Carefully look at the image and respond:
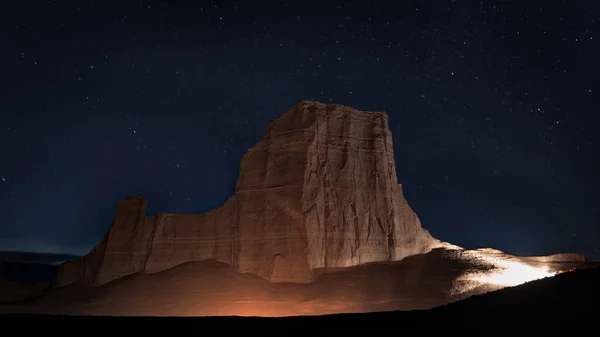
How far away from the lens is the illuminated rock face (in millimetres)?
43656

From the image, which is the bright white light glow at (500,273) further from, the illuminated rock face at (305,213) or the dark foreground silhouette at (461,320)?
the dark foreground silhouette at (461,320)

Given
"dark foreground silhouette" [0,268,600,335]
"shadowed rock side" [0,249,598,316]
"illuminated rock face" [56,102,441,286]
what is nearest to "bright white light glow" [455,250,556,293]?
"shadowed rock side" [0,249,598,316]

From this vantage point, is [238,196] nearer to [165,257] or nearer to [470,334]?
[165,257]

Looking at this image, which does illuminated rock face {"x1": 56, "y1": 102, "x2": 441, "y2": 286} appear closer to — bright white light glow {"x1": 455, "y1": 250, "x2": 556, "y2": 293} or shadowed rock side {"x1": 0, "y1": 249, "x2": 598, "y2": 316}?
shadowed rock side {"x1": 0, "y1": 249, "x2": 598, "y2": 316}

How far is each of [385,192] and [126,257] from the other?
2628cm

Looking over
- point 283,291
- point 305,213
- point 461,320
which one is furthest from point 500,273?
point 461,320

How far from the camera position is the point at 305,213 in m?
43.5

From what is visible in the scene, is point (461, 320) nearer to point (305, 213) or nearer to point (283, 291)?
point (283, 291)

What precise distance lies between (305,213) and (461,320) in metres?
29.6

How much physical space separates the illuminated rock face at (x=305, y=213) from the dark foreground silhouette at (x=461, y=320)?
83.4 feet

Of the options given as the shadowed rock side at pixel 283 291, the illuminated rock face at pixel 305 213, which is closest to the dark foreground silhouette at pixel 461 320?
the shadowed rock side at pixel 283 291

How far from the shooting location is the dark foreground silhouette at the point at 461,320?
13.1m

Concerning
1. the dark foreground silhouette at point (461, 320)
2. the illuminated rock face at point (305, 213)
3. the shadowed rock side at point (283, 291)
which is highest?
the illuminated rock face at point (305, 213)

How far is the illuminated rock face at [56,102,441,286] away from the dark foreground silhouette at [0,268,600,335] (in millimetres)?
25428
